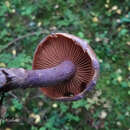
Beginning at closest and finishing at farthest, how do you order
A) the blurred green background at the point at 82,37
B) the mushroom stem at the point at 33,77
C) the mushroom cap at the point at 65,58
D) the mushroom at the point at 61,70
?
the mushroom stem at the point at 33,77 → the mushroom at the point at 61,70 → the mushroom cap at the point at 65,58 → the blurred green background at the point at 82,37

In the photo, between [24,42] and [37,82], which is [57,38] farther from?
[24,42]

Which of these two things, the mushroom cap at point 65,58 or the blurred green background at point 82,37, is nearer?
the mushroom cap at point 65,58

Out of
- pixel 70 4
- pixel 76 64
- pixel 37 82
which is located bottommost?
pixel 37 82

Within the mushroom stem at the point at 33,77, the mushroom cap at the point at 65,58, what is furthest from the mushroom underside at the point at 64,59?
the mushroom stem at the point at 33,77

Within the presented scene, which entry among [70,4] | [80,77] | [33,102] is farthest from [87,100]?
[70,4]

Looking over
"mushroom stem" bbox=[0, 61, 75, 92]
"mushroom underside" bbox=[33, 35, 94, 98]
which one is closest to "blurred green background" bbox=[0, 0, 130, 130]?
"mushroom underside" bbox=[33, 35, 94, 98]

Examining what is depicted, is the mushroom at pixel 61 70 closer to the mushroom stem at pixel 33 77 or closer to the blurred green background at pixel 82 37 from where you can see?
the mushroom stem at pixel 33 77

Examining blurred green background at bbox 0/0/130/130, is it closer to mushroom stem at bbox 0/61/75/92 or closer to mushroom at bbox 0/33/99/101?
mushroom at bbox 0/33/99/101
